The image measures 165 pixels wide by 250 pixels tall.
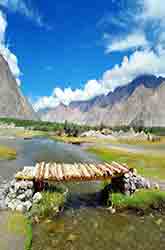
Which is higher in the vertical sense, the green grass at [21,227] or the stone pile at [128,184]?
the stone pile at [128,184]

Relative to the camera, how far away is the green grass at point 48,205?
16.4 meters

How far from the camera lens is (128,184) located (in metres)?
20.1

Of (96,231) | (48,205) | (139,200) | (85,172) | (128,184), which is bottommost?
(96,231)

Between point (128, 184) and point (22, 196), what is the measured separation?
325 inches

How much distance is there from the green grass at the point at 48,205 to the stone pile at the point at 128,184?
489 cm

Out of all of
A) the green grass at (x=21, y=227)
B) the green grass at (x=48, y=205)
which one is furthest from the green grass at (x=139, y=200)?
the green grass at (x=21, y=227)

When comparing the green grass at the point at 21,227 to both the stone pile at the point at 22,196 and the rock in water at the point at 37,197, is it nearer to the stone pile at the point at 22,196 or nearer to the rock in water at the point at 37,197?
the stone pile at the point at 22,196

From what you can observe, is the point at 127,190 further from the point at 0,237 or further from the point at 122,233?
the point at 0,237

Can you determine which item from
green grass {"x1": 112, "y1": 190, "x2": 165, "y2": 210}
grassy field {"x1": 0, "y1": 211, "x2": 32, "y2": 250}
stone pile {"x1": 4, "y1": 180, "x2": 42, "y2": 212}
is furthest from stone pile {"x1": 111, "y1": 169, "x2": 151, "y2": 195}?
grassy field {"x1": 0, "y1": 211, "x2": 32, "y2": 250}

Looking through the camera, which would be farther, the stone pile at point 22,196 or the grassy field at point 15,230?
the stone pile at point 22,196

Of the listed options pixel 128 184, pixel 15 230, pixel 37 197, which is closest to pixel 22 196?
pixel 37 197

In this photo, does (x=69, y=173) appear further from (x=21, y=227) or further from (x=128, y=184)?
(x=21, y=227)

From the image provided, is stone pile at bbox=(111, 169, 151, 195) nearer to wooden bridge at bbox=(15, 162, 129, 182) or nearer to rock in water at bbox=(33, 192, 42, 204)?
wooden bridge at bbox=(15, 162, 129, 182)

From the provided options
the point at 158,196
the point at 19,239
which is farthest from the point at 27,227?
the point at 158,196
